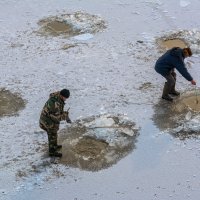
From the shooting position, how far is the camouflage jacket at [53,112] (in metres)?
8.16

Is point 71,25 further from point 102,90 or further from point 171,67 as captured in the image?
point 171,67

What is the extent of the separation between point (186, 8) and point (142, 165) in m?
7.11

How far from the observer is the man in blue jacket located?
9633 mm

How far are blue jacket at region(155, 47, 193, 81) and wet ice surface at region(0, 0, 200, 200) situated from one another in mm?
754

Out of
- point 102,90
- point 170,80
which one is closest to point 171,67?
point 170,80

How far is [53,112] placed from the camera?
26.9ft

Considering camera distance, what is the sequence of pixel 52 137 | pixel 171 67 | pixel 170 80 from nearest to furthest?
1. pixel 52 137
2. pixel 171 67
3. pixel 170 80

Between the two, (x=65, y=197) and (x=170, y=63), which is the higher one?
(x=170, y=63)

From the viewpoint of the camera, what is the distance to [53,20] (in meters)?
13.6

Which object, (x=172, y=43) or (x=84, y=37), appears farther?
(x=84, y=37)

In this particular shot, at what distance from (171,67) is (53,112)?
304 centimetres

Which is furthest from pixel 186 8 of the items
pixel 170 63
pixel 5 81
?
pixel 5 81

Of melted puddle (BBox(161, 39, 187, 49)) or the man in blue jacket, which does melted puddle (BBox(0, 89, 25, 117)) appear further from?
melted puddle (BBox(161, 39, 187, 49))

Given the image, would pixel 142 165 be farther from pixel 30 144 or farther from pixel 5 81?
pixel 5 81
